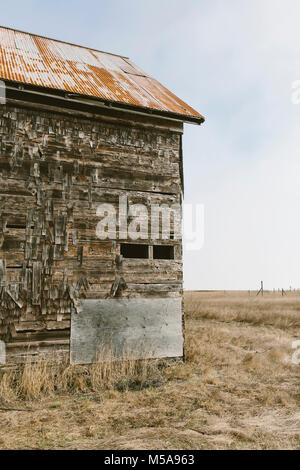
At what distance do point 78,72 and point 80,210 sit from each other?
385cm

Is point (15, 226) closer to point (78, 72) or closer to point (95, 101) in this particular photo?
point (95, 101)

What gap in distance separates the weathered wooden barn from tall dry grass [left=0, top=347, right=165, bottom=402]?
0.70ft

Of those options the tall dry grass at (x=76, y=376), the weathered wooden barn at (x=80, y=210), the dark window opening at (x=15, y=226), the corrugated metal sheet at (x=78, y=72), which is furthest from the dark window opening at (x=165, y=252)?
the corrugated metal sheet at (x=78, y=72)

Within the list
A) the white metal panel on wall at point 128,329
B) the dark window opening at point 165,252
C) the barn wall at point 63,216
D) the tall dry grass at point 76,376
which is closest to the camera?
the tall dry grass at point 76,376

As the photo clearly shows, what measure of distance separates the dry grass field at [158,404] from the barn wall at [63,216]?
806mm

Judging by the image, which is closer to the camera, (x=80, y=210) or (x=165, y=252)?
(x=80, y=210)

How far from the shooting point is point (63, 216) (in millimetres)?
6820

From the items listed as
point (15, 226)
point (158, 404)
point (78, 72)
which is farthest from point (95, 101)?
point (158, 404)

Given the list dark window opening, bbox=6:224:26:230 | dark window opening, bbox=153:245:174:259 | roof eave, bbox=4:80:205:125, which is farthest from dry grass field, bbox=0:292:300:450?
roof eave, bbox=4:80:205:125

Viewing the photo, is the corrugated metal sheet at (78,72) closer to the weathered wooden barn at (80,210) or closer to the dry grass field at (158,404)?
the weathered wooden barn at (80,210)

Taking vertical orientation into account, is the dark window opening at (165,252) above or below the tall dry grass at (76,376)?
above

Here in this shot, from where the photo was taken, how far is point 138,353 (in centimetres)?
697

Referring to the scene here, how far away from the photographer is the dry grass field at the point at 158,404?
165 inches

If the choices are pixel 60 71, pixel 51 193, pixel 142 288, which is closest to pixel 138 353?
pixel 142 288
